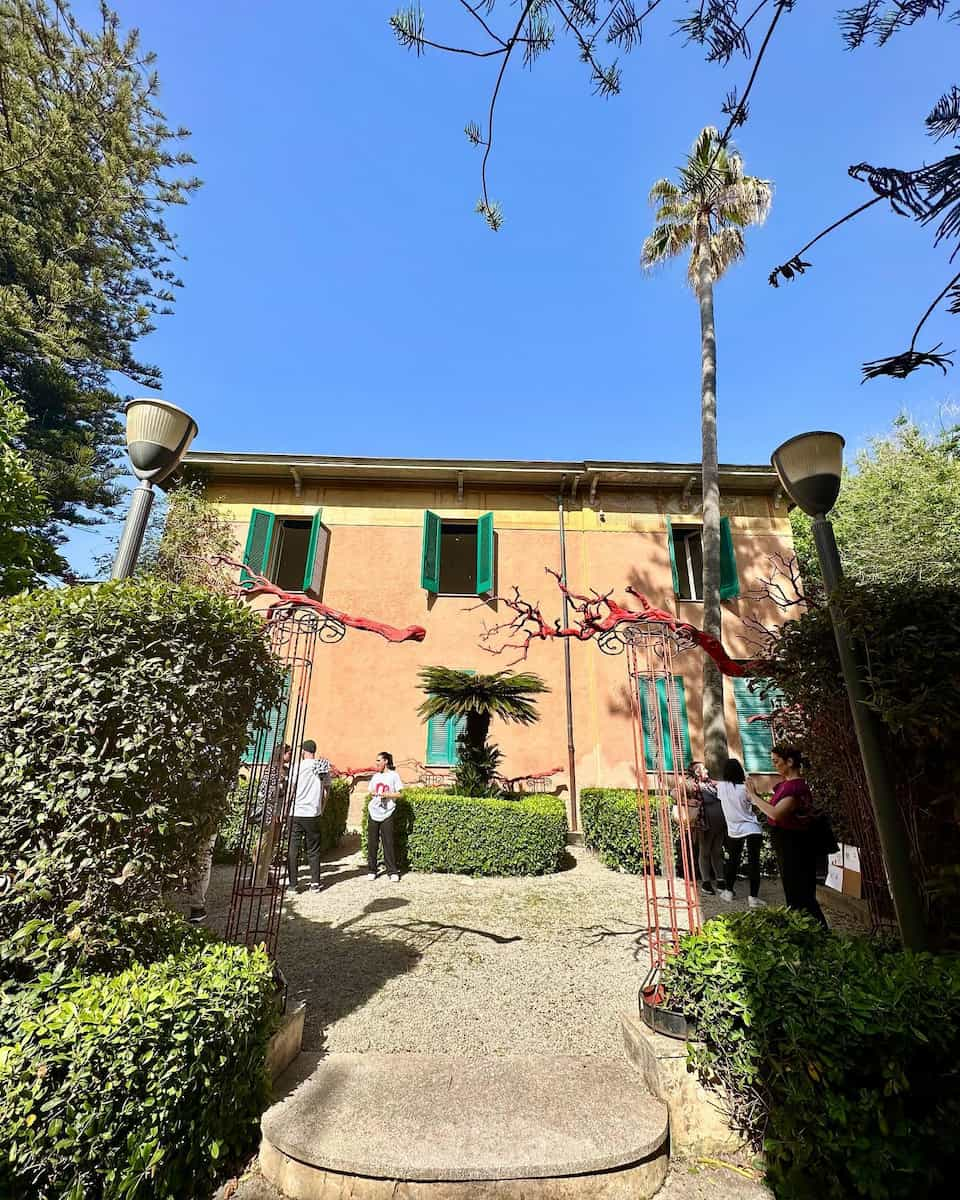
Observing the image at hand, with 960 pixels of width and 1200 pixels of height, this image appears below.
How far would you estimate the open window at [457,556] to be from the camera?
11.9 meters

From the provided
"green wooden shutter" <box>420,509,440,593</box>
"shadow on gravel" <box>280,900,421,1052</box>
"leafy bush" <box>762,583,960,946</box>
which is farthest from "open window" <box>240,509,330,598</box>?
"leafy bush" <box>762,583,960,946</box>

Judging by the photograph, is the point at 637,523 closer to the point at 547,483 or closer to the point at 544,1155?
the point at 547,483

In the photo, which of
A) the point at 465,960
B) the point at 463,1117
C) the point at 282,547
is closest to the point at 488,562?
the point at 282,547

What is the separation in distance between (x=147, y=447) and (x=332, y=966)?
426cm

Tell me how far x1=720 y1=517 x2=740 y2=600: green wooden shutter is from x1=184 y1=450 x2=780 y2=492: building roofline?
1408mm

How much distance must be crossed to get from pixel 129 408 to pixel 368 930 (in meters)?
5.01

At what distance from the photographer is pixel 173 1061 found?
2059 mm

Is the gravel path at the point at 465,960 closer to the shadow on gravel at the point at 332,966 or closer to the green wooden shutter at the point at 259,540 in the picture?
the shadow on gravel at the point at 332,966

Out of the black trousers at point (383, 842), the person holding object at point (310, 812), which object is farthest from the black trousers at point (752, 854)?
the person holding object at point (310, 812)

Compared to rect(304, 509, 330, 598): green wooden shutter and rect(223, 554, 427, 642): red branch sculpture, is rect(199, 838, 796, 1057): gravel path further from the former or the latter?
rect(304, 509, 330, 598): green wooden shutter

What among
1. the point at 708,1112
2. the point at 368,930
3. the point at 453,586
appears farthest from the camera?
the point at 453,586

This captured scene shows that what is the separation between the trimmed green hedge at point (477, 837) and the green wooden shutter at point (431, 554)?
520 cm

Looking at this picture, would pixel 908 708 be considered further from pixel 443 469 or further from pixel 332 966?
pixel 443 469

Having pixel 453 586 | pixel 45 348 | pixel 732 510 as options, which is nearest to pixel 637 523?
pixel 732 510
